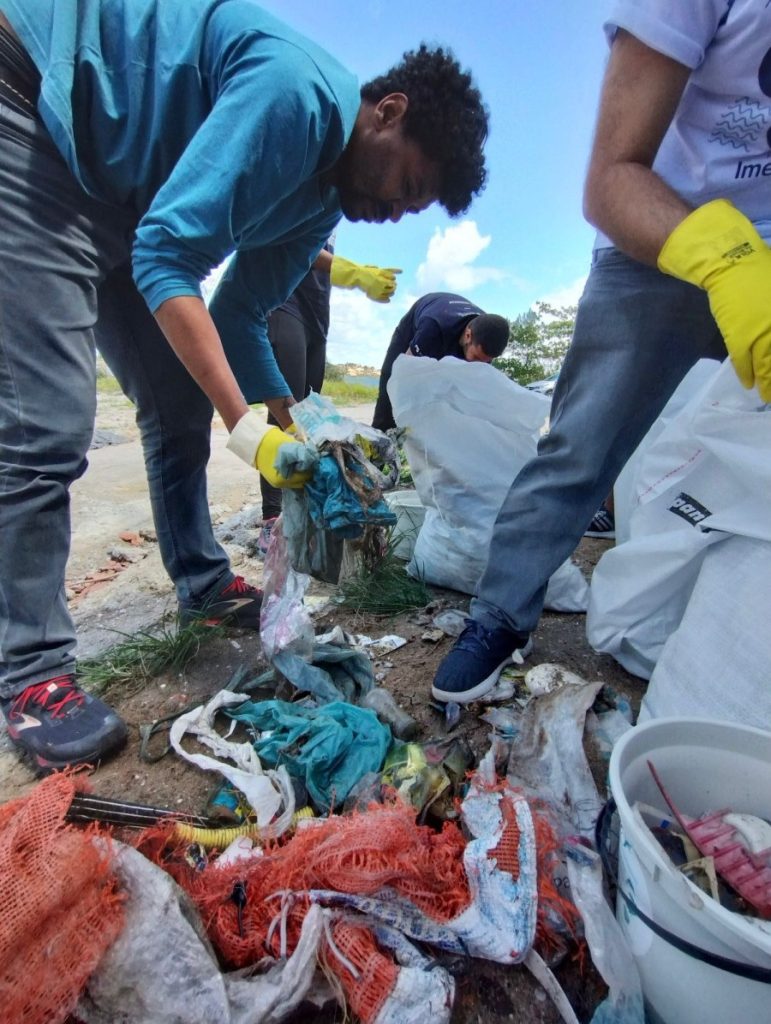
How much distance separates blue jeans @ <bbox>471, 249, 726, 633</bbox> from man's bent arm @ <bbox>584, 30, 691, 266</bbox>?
21 cm

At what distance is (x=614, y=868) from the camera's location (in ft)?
2.73

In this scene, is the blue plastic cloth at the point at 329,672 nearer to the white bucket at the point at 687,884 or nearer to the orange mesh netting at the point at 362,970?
the orange mesh netting at the point at 362,970

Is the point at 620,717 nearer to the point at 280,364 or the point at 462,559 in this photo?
the point at 462,559

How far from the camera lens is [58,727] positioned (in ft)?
3.74

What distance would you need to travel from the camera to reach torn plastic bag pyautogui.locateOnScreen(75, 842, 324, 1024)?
641 millimetres

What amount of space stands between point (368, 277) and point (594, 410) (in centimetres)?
127

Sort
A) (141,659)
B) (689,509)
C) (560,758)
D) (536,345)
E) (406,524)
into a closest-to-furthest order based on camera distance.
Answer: (560,758), (689,509), (141,659), (406,524), (536,345)

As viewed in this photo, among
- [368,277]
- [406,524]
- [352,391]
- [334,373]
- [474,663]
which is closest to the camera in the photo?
[474,663]

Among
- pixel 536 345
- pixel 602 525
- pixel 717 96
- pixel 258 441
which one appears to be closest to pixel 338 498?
pixel 258 441

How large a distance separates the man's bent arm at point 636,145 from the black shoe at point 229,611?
147 centimetres

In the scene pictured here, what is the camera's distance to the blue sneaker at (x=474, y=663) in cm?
133

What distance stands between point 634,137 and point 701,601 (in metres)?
0.95

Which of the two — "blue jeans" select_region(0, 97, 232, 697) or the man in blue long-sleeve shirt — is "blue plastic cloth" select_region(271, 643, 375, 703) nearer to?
the man in blue long-sleeve shirt

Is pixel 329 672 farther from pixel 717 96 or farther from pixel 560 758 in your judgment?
pixel 717 96
